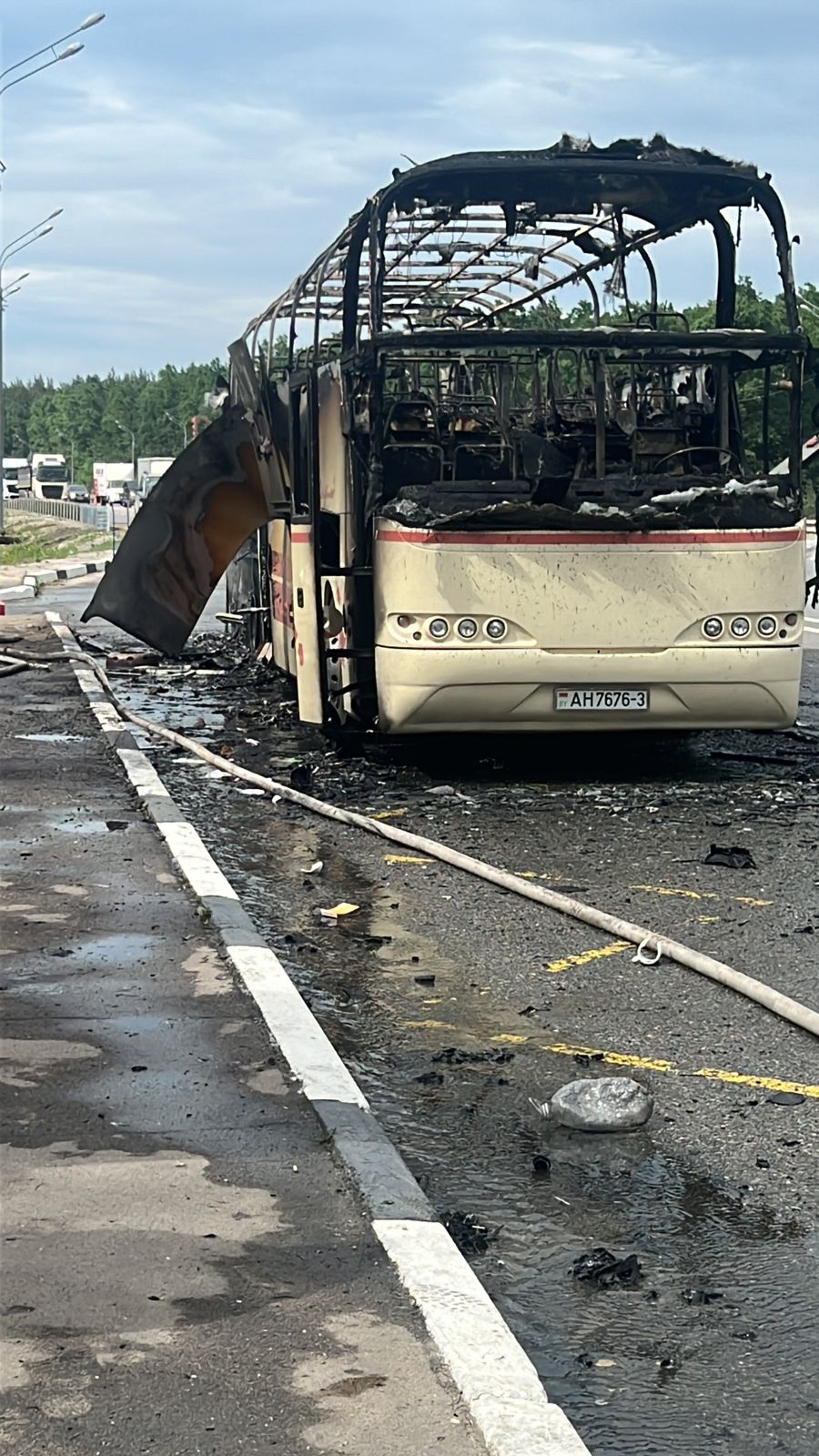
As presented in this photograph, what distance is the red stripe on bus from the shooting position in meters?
11.0

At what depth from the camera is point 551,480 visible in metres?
11.1

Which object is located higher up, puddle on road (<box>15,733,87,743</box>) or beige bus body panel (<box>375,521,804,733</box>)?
beige bus body panel (<box>375,521,804,733</box>)

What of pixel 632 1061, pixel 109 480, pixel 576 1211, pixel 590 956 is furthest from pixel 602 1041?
pixel 109 480

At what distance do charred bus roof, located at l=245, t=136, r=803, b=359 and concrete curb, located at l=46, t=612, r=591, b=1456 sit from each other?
5880 millimetres

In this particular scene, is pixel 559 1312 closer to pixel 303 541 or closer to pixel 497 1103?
pixel 497 1103

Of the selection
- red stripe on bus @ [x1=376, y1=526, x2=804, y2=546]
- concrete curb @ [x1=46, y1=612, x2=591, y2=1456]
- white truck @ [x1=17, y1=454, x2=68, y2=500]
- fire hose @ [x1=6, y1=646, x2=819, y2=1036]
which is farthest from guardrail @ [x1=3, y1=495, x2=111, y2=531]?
concrete curb @ [x1=46, y1=612, x2=591, y2=1456]

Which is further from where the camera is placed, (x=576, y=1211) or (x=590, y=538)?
(x=590, y=538)

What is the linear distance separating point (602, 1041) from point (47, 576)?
38477mm

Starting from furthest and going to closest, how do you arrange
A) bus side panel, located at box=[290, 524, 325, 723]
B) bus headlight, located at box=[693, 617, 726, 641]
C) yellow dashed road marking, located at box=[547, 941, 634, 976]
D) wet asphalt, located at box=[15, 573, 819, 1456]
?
bus side panel, located at box=[290, 524, 325, 723] < bus headlight, located at box=[693, 617, 726, 641] < yellow dashed road marking, located at box=[547, 941, 634, 976] < wet asphalt, located at box=[15, 573, 819, 1456]

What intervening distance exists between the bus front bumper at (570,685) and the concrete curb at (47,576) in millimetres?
22664

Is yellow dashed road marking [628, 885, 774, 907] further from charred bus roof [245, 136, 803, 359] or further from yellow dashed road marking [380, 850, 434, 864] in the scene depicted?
charred bus roof [245, 136, 803, 359]

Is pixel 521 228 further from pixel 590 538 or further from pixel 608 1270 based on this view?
pixel 608 1270

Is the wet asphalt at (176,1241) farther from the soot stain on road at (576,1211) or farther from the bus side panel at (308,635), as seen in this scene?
the bus side panel at (308,635)

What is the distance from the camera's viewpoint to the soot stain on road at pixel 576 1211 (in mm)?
3531
